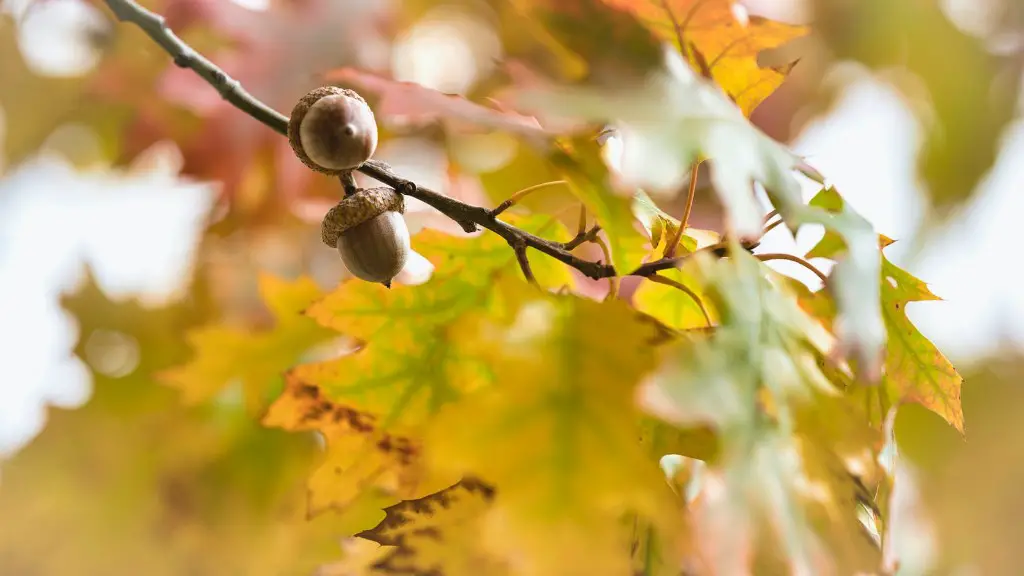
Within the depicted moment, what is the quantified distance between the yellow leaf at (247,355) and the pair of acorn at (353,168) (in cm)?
38

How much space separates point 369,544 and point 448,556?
0.11 m

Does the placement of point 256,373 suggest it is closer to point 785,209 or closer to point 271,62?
point 271,62

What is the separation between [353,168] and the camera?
535 millimetres

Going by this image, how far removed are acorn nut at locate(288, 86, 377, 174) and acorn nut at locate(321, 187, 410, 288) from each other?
0.12 ft

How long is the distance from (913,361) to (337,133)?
0.44 meters

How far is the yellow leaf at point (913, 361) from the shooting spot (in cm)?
51

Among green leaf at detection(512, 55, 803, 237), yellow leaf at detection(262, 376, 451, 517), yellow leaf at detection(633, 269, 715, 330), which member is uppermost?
green leaf at detection(512, 55, 803, 237)

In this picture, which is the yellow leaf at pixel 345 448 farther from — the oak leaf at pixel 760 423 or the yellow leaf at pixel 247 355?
the yellow leaf at pixel 247 355

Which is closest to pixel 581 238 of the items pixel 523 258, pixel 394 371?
pixel 523 258

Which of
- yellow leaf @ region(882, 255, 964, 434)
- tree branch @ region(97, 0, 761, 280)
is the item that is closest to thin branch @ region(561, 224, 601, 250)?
tree branch @ region(97, 0, 761, 280)

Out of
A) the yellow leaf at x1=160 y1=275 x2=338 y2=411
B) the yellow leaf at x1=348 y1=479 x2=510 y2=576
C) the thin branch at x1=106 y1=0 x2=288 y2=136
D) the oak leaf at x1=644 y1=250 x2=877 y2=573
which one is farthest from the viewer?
the yellow leaf at x1=160 y1=275 x2=338 y2=411

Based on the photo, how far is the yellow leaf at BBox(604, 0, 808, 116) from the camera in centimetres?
50

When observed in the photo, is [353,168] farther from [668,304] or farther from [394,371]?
[668,304]

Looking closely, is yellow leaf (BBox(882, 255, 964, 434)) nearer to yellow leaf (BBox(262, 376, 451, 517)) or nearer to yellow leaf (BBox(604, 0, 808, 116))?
yellow leaf (BBox(604, 0, 808, 116))
